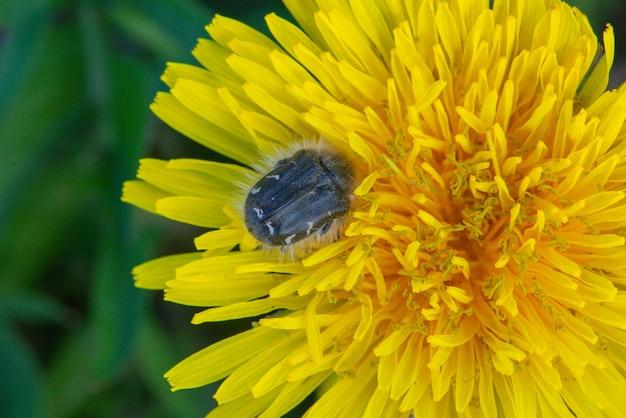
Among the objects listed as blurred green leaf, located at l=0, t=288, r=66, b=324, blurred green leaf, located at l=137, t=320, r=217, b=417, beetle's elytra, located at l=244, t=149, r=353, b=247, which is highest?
beetle's elytra, located at l=244, t=149, r=353, b=247

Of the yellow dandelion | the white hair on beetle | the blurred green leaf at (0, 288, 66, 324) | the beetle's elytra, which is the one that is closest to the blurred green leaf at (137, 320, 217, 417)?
the blurred green leaf at (0, 288, 66, 324)

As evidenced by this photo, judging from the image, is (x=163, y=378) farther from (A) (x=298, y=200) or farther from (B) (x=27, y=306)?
(A) (x=298, y=200)

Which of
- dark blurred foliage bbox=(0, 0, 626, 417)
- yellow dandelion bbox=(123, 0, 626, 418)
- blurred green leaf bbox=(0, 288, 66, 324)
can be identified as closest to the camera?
yellow dandelion bbox=(123, 0, 626, 418)

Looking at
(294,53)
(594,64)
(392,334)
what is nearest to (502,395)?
(392,334)

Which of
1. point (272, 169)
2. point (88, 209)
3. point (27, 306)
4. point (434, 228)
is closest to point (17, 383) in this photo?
point (27, 306)

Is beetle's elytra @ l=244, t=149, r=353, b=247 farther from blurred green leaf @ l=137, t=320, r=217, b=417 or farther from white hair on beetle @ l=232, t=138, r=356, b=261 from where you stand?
blurred green leaf @ l=137, t=320, r=217, b=417

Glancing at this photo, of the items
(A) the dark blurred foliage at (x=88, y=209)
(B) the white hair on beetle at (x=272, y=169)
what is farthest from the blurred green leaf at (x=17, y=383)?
(B) the white hair on beetle at (x=272, y=169)

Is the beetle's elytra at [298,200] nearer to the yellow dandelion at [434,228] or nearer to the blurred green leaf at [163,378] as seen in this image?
the yellow dandelion at [434,228]
